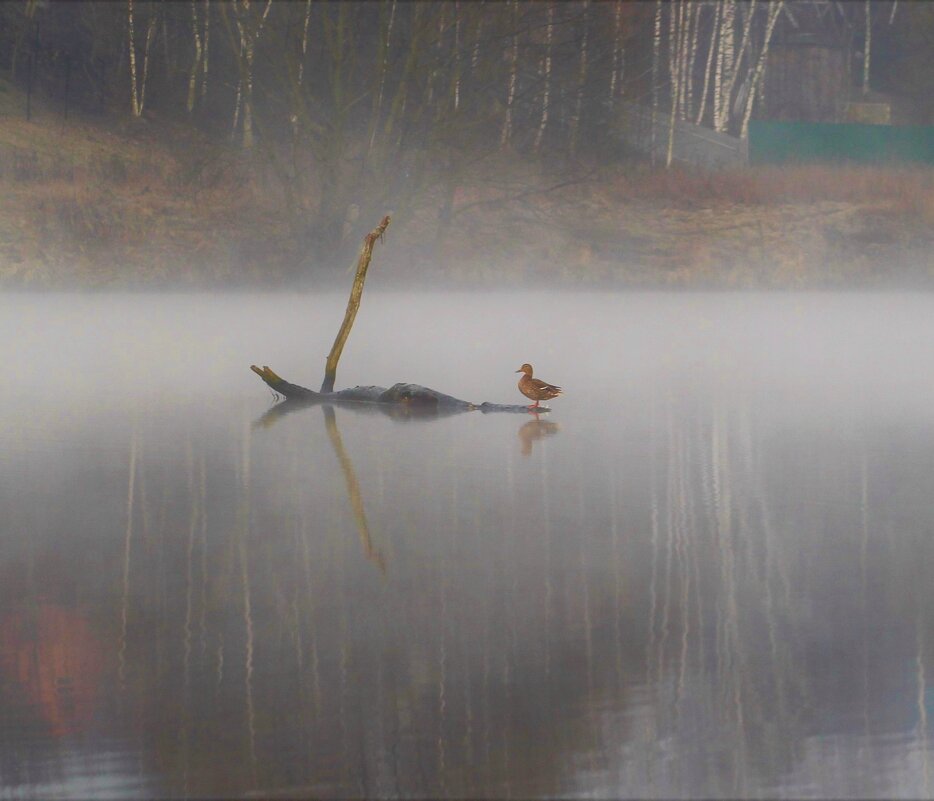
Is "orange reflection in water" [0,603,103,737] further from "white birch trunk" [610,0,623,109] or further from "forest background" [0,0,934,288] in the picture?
"white birch trunk" [610,0,623,109]

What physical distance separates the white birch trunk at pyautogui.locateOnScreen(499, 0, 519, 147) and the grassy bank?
0.63 metres

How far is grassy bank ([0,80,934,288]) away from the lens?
32.5 m

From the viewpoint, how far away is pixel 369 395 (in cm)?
1581

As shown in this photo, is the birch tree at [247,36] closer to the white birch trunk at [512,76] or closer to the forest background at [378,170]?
the forest background at [378,170]

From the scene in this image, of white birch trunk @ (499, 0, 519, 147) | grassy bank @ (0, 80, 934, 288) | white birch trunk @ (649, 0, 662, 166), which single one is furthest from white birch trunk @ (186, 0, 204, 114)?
white birch trunk @ (649, 0, 662, 166)

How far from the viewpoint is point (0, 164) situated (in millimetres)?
33000

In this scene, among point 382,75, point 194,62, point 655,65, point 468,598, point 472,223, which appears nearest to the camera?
point 468,598

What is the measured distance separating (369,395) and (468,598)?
29.5ft

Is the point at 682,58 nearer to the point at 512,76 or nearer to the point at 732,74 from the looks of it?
the point at 732,74

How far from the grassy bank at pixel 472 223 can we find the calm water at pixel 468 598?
16758mm

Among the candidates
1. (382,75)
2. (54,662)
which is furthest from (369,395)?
(382,75)

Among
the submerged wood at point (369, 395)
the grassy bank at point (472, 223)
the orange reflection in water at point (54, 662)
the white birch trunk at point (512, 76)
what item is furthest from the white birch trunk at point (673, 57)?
the orange reflection in water at point (54, 662)

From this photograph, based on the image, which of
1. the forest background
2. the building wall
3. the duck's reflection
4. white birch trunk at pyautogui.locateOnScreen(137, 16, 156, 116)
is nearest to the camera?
the duck's reflection

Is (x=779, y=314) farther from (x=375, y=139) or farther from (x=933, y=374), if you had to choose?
(x=933, y=374)
